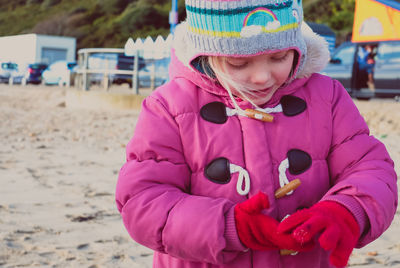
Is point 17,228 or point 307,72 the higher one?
point 307,72

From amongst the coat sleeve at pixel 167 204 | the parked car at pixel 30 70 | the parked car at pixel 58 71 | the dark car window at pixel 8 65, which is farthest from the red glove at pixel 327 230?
the parked car at pixel 58 71

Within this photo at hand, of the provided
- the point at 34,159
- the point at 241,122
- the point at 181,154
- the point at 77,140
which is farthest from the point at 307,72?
the point at 77,140

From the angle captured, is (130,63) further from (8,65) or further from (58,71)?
(8,65)

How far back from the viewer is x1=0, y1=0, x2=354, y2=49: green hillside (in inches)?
160

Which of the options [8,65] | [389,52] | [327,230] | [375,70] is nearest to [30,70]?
[8,65]

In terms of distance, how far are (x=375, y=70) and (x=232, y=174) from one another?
9.20 m

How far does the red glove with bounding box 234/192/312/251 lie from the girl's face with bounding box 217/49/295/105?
0.30 m

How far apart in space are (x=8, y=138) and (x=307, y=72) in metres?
5.88

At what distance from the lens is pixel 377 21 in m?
10.2

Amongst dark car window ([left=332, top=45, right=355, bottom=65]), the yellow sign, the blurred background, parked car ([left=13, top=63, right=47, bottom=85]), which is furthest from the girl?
dark car window ([left=332, top=45, right=355, bottom=65])

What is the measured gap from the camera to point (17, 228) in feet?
10.2

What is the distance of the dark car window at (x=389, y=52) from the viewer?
31.7 ft

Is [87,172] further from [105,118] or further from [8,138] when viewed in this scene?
[105,118]

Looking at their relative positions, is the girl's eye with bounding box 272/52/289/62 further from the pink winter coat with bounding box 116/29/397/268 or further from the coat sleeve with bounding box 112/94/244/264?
the coat sleeve with bounding box 112/94/244/264
